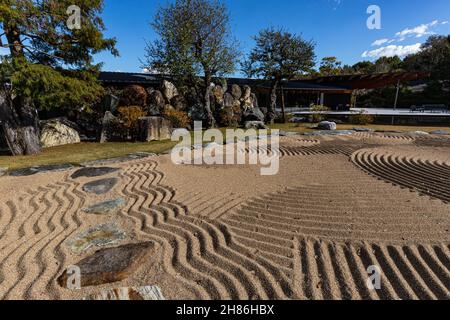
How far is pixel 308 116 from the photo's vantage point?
18.0 meters

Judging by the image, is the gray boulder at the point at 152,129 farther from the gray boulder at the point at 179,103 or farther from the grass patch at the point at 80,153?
the gray boulder at the point at 179,103

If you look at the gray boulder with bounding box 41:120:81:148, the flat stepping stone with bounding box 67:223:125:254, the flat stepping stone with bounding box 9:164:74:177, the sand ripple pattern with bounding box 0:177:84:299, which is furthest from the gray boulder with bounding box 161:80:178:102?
the flat stepping stone with bounding box 67:223:125:254

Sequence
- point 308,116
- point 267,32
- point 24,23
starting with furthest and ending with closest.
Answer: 1. point 308,116
2. point 267,32
3. point 24,23

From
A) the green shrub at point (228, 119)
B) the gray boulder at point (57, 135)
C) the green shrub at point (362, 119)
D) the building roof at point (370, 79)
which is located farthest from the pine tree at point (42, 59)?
the building roof at point (370, 79)

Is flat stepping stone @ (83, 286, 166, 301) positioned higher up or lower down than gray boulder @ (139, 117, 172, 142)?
lower down

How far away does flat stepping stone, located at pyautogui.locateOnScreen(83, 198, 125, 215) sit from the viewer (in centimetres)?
367

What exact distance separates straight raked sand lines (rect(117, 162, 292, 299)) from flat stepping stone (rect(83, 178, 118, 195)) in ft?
2.49

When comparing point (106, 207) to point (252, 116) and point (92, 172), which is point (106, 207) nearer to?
point (92, 172)

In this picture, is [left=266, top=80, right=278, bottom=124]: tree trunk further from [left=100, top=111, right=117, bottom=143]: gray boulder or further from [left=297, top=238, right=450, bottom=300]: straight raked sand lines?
[left=297, top=238, right=450, bottom=300]: straight raked sand lines

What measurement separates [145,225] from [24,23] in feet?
22.8

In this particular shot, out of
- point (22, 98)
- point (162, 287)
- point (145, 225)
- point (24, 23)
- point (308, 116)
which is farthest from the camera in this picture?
point (308, 116)

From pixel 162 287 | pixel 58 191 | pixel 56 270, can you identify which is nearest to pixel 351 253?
pixel 162 287
